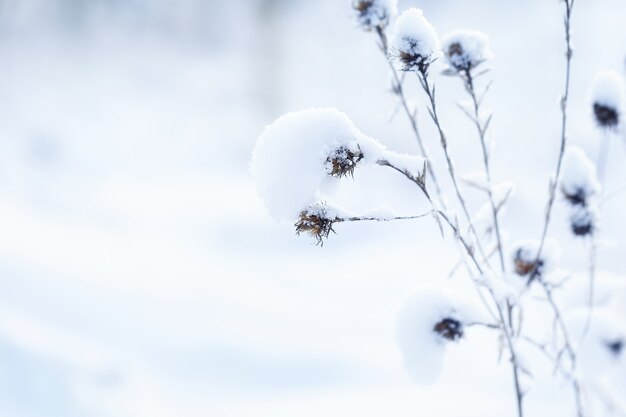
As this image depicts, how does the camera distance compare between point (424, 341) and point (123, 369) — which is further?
point (123, 369)

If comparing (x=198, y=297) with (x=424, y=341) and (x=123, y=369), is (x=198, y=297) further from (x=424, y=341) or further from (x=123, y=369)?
(x=424, y=341)

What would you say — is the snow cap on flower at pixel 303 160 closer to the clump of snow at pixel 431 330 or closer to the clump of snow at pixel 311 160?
the clump of snow at pixel 311 160

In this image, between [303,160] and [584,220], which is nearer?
[303,160]

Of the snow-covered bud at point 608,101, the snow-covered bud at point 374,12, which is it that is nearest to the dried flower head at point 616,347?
the snow-covered bud at point 608,101

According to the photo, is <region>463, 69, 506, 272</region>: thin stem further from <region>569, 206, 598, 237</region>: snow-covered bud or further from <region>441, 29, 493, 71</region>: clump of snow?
<region>569, 206, 598, 237</region>: snow-covered bud

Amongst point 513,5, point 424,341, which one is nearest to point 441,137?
point 424,341

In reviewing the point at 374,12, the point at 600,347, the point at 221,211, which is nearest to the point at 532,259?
the point at 600,347

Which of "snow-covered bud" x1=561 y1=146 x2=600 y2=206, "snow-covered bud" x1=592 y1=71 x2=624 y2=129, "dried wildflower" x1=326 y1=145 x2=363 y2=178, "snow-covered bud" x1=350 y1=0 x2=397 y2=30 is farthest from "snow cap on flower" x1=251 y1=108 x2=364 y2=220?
"snow-covered bud" x1=592 y1=71 x2=624 y2=129

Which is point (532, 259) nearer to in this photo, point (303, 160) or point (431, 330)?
point (431, 330)
